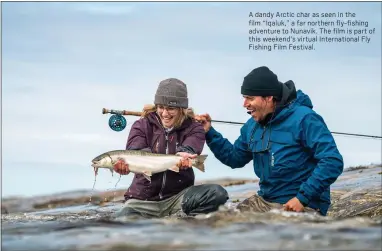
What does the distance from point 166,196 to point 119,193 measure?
18.9 m

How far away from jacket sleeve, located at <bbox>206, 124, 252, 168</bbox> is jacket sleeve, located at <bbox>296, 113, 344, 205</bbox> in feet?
4.72

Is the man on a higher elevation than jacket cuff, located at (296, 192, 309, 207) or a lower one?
higher

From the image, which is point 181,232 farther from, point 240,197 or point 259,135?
point 240,197

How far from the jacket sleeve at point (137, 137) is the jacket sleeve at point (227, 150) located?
1251 mm

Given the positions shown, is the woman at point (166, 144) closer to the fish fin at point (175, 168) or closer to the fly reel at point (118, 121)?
the fish fin at point (175, 168)

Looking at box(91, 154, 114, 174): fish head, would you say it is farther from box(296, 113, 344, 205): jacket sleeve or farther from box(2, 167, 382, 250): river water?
box(296, 113, 344, 205): jacket sleeve

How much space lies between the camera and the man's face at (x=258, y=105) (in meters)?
10.5

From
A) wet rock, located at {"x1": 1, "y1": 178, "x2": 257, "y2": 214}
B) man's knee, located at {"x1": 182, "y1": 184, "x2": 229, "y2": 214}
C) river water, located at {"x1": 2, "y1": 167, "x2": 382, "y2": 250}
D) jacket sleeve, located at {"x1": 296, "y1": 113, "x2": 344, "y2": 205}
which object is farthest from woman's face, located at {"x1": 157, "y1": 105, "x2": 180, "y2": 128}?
wet rock, located at {"x1": 1, "y1": 178, "x2": 257, "y2": 214}

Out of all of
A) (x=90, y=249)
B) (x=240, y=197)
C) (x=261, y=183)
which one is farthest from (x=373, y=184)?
(x=90, y=249)

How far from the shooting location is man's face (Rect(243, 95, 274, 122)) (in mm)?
10477

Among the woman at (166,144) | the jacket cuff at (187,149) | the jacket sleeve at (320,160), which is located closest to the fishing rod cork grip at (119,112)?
the woman at (166,144)

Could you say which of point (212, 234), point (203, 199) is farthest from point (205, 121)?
point (212, 234)

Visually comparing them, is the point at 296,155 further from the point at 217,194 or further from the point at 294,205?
the point at 217,194

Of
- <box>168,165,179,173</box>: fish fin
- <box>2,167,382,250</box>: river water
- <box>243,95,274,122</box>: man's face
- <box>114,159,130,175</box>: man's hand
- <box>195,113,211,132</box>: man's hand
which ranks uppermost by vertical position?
<box>243,95,274,122</box>: man's face
